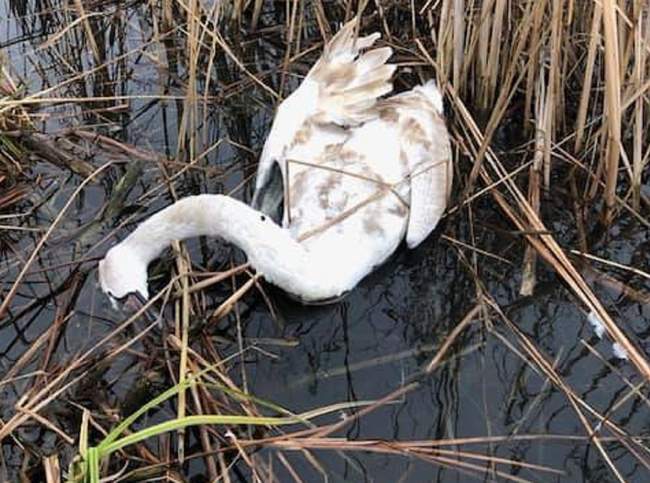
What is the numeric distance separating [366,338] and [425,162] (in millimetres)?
885

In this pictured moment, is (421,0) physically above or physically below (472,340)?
above

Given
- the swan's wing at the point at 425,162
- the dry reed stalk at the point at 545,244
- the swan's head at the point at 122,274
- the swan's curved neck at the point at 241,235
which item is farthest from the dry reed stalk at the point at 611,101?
the swan's head at the point at 122,274

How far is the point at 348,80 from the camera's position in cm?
454

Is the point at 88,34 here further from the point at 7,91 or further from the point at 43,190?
the point at 43,190

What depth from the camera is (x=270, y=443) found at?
327 centimetres

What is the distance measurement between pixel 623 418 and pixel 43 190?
2619 millimetres

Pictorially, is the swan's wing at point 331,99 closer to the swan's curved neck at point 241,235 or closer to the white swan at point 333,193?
the white swan at point 333,193

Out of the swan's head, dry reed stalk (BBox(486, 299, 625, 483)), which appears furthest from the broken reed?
the swan's head

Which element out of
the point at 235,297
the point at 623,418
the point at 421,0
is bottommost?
the point at 623,418

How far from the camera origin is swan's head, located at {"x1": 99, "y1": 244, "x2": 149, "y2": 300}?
357 centimetres

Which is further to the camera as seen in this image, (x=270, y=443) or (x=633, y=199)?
(x=633, y=199)

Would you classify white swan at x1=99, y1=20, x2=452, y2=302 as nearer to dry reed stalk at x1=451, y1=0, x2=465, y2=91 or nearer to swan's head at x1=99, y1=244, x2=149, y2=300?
swan's head at x1=99, y1=244, x2=149, y2=300

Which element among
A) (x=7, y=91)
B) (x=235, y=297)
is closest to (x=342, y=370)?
(x=235, y=297)

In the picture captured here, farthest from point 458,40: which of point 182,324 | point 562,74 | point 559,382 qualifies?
point 182,324
